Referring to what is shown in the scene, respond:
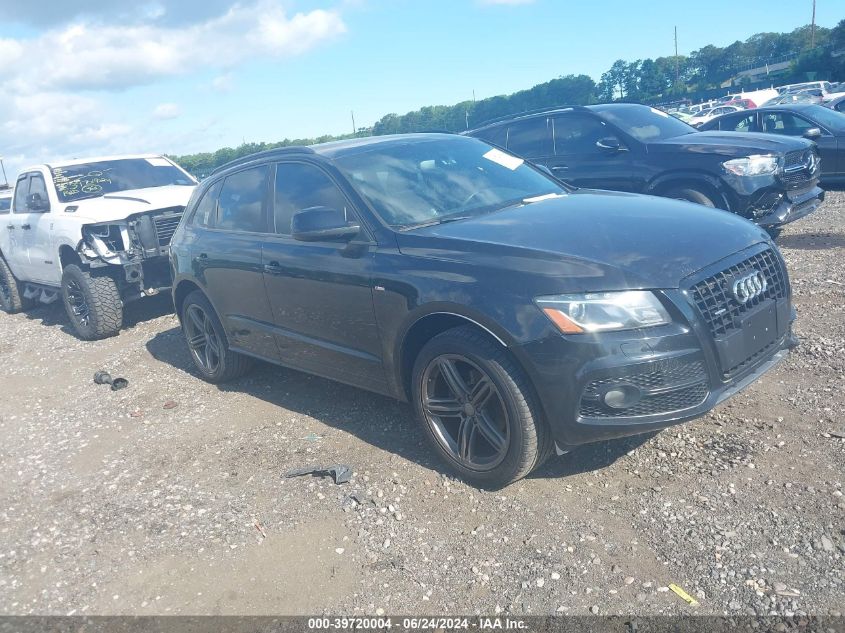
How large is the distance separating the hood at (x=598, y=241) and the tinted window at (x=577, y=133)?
435cm

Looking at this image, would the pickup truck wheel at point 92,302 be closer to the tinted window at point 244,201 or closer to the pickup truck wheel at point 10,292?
the pickup truck wheel at point 10,292

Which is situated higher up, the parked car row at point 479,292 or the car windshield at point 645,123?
the car windshield at point 645,123

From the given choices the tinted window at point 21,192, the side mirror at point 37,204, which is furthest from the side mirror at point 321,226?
the tinted window at point 21,192

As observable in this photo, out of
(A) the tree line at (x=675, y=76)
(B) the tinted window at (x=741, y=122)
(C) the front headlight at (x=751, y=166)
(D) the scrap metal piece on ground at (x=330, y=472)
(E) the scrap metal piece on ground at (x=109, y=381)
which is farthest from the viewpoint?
(A) the tree line at (x=675, y=76)

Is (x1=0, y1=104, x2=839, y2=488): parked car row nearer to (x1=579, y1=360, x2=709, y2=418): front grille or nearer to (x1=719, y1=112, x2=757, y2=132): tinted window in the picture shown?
(x1=579, y1=360, x2=709, y2=418): front grille

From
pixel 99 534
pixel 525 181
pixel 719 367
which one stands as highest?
pixel 525 181

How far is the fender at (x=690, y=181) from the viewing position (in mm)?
7395

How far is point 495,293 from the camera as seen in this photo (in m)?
3.28

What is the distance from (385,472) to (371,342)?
2.43ft

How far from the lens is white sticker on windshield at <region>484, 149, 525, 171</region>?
4879 mm

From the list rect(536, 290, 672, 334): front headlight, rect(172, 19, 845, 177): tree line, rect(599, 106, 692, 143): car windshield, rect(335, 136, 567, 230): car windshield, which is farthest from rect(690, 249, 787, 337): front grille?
rect(172, 19, 845, 177): tree line

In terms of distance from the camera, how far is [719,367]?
316 cm

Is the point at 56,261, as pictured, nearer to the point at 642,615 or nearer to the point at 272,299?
the point at 272,299

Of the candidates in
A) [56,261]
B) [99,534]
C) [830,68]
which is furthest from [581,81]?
[99,534]
